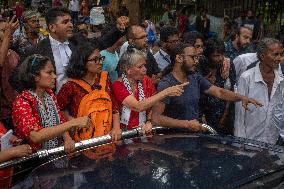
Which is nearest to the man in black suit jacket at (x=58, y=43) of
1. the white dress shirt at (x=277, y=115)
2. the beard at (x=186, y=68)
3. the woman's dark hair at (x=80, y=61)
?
the woman's dark hair at (x=80, y=61)

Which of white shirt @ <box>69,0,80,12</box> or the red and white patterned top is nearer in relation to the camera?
the red and white patterned top

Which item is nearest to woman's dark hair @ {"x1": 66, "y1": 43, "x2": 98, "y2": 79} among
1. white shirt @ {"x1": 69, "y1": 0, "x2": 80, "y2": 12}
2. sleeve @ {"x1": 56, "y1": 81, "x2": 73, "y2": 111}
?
sleeve @ {"x1": 56, "y1": 81, "x2": 73, "y2": 111}

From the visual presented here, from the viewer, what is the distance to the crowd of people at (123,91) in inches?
152

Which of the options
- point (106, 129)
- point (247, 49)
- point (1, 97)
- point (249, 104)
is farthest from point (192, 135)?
point (247, 49)

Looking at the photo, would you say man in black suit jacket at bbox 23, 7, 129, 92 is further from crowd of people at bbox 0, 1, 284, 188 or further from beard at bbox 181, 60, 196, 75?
beard at bbox 181, 60, 196, 75

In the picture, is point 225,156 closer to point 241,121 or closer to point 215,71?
point 241,121

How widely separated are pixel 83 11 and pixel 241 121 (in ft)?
59.8

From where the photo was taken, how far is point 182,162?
114 inches

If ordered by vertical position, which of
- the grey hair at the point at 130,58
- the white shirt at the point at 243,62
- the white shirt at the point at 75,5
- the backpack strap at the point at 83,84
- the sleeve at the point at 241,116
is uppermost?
the grey hair at the point at 130,58

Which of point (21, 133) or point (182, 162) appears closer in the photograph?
point (182, 162)

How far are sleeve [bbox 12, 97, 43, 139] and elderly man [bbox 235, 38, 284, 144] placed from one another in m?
2.26

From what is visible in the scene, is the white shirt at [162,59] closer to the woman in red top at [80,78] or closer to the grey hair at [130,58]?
the grey hair at [130,58]

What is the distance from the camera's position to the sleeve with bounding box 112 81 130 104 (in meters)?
4.40

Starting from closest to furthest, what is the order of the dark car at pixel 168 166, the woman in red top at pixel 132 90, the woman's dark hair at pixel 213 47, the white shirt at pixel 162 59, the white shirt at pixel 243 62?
the dark car at pixel 168 166 → the woman in red top at pixel 132 90 → the woman's dark hair at pixel 213 47 → the white shirt at pixel 243 62 → the white shirt at pixel 162 59
